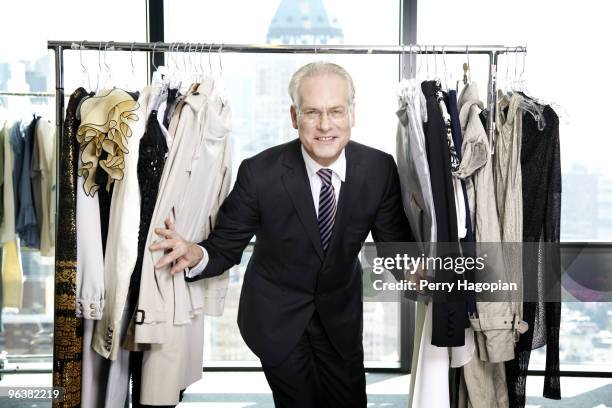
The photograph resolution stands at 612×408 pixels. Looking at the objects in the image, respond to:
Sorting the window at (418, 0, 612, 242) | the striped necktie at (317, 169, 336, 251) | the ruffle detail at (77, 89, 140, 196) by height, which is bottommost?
the striped necktie at (317, 169, 336, 251)

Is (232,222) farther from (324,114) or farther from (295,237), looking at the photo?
(324,114)

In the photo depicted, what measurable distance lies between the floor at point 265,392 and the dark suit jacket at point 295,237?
4.17 feet

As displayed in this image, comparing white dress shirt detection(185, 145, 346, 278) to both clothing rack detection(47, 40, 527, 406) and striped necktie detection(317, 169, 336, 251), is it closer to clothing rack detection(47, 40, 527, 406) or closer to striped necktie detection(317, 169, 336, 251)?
striped necktie detection(317, 169, 336, 251)

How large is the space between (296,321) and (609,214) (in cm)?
244

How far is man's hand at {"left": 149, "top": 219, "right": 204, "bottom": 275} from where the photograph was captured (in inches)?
76.6

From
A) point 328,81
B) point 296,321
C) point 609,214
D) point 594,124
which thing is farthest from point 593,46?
point 296,321

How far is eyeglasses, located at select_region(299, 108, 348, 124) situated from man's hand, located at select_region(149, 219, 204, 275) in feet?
1.86

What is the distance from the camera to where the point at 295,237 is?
2.08 metres

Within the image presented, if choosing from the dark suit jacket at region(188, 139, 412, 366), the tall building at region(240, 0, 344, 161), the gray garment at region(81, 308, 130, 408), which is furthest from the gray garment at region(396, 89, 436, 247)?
the tall building at region(240, 0, 344, 161)

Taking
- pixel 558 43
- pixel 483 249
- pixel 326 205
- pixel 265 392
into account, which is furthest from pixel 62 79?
pixel 558 43

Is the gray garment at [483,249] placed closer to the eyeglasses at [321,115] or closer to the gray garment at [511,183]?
the gray garment at [511,183]

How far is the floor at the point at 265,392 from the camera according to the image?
10.6 feet

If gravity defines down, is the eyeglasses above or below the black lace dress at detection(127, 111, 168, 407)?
above

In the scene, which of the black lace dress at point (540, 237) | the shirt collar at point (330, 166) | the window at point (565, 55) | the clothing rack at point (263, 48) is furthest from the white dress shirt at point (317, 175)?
the window at point (565, 55)
